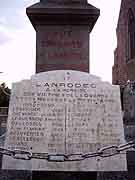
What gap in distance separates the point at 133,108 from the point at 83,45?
34.5 feet

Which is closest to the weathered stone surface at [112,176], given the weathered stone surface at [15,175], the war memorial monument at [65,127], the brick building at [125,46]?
the war memorial monument at [65,127]

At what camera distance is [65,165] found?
4820mm

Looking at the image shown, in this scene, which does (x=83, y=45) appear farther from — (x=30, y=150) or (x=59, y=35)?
(x=30, y=150)

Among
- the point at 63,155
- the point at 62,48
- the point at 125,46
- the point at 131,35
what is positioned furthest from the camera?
the point at 125,46

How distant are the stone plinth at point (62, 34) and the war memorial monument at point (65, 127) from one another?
200 centimetres

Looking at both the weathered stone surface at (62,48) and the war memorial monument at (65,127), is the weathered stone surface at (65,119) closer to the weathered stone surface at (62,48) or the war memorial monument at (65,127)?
the war memorial monument at (65,127)

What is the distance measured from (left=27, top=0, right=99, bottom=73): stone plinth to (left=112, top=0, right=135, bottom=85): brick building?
22267 millimetres

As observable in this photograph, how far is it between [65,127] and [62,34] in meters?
2.99

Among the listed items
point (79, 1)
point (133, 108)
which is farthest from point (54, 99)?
point (133, 108)

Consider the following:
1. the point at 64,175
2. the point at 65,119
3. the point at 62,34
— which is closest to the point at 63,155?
the point at 64,175

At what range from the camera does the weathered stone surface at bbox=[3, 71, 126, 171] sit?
16.1ft

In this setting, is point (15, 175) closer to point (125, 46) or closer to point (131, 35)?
point (131, 35)

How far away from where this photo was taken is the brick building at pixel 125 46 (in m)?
31.1

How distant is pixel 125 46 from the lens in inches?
1305
